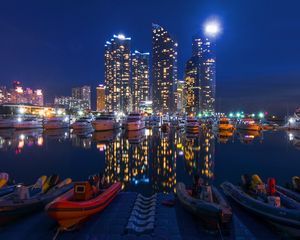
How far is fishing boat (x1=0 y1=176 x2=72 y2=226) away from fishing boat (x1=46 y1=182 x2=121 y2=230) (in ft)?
5.15

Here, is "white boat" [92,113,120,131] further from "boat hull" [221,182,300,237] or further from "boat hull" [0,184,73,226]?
"boat hull" [221,182,300,237]

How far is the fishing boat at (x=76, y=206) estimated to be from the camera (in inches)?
316

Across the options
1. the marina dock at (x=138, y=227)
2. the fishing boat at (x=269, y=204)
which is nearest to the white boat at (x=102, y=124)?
the fishing boat at (x=269, y=204)

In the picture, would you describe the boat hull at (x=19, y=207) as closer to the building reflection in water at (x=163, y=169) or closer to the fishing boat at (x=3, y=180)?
the fishing boat at (x=3, y=180)

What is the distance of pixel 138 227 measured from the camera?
8617 millimetres

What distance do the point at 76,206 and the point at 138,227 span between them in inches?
87.0

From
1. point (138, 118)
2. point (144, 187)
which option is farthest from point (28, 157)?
point (138, 118)

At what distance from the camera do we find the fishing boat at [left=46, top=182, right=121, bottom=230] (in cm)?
803

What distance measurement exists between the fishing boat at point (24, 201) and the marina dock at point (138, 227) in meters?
0.28

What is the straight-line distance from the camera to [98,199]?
9.52 m

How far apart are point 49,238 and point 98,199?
2.17 metres

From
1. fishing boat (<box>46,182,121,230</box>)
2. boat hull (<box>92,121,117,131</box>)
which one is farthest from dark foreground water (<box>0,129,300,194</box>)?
boat hull (<box>92,121,117,131</box>)

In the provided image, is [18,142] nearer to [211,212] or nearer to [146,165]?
[146,165]

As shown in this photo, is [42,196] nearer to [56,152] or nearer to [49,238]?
[49,238]
